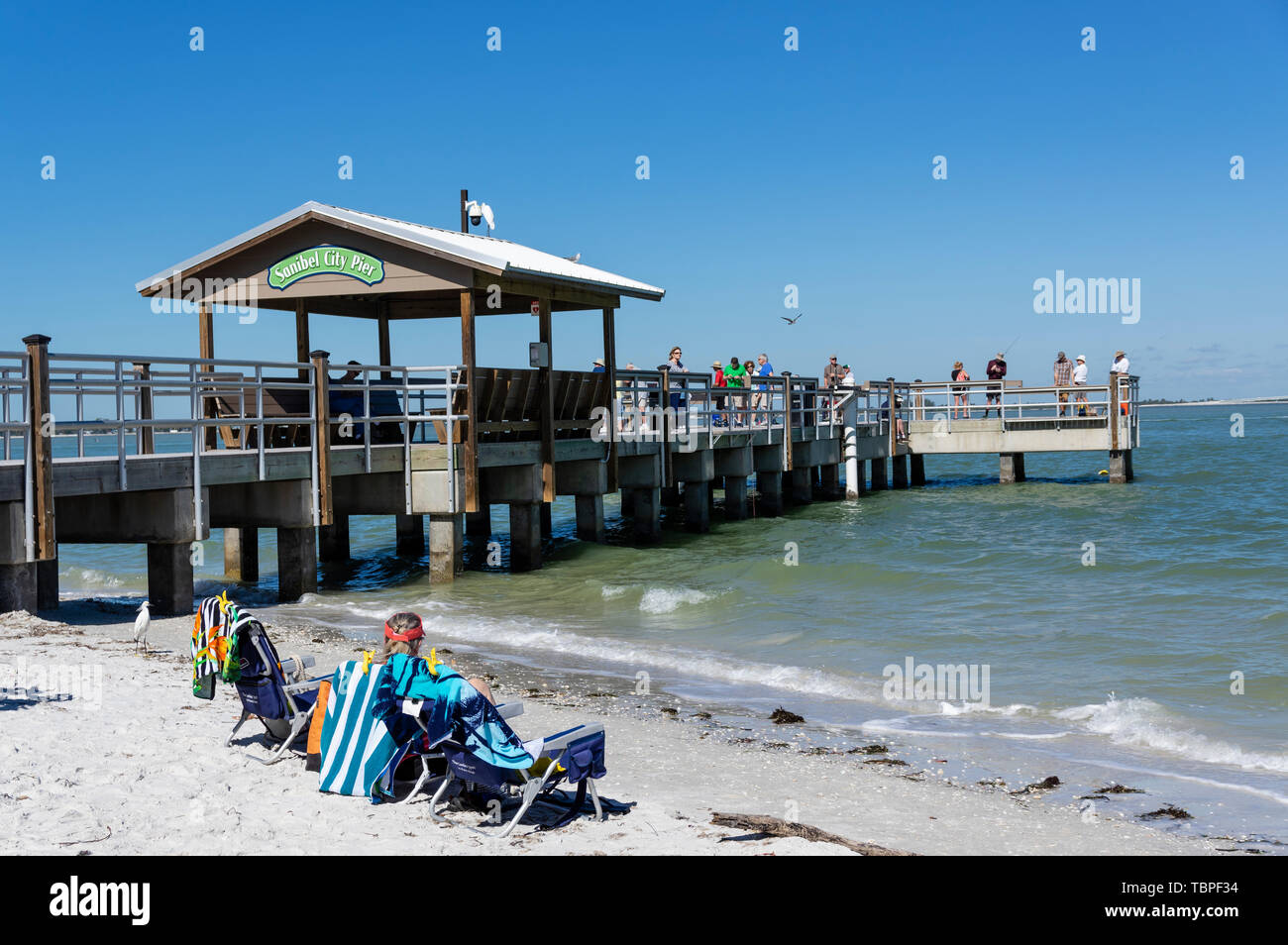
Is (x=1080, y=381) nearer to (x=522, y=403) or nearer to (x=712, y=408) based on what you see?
(x=712, y=408)

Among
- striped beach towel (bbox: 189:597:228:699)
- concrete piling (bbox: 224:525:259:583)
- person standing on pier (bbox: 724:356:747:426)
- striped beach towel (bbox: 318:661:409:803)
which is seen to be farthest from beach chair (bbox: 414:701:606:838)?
person standing on pier (bbox: 724:356:747:426)

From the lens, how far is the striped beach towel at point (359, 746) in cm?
655

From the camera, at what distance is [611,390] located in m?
20.8

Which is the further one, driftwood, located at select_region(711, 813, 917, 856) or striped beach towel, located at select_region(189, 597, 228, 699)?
striped beach towel, located at select_region(189, 597, 228, 699)

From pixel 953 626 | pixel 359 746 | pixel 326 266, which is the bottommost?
pixel 953 626

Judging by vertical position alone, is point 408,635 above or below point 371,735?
above

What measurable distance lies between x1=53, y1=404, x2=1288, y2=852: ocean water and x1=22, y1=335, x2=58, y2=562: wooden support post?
3.79m

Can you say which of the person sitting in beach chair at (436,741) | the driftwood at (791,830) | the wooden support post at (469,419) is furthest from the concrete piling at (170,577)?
the driftwood at (791,830)

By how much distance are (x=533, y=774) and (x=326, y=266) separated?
11.9 metres

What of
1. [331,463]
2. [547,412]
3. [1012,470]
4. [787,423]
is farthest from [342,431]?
[1012,470]

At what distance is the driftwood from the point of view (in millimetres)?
6238

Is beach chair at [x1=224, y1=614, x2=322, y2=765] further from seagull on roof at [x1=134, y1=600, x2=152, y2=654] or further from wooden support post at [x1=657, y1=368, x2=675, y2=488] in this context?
wooden support post at [x1=657, y1=368, x2=675, y2=488]

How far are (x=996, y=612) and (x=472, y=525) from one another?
1326 cm
